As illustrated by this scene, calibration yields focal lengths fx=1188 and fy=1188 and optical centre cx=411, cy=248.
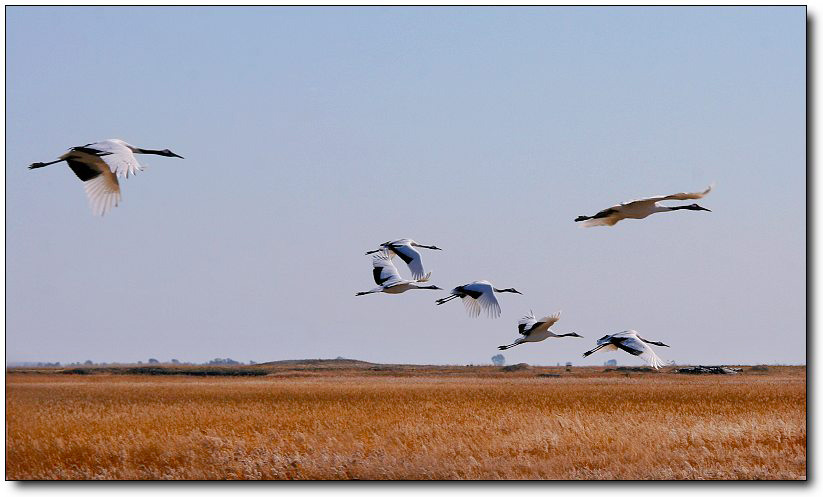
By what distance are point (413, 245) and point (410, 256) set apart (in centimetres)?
17

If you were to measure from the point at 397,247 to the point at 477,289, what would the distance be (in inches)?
46.4

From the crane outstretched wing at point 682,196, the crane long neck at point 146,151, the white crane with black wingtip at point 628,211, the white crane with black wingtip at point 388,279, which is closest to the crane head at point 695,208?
the white crane with black wingtip at point 628,211

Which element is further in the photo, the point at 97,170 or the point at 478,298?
the point at 478,298

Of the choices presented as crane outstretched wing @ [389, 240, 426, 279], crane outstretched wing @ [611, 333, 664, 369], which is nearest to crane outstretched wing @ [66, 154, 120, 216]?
crane outstretched wing @ [389, 240, 426, 279]

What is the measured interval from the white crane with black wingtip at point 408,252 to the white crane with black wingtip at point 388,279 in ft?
0.48

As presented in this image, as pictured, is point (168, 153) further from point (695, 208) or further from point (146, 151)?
point (695, 208)

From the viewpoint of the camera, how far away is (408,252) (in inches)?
521

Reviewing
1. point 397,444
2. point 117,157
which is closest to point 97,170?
point 117,157

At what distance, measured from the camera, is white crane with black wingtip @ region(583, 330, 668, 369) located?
33.7 ft

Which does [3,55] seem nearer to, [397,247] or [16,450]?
[16,450]

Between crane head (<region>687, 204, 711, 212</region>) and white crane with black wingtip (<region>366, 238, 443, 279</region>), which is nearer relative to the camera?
crane head (<region>687, 204, 711, 212</region>)

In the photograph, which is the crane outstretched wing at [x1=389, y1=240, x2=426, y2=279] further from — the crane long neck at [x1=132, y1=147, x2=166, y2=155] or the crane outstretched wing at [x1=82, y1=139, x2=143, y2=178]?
the crane outstretched wing at [x1=82, y1=139, x2=143, y2=178]

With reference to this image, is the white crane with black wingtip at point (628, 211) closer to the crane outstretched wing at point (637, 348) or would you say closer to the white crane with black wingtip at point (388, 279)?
the crane outstretched wing at point (637, 348)

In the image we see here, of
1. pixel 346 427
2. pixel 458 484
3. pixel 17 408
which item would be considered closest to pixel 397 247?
pixel 346 427
